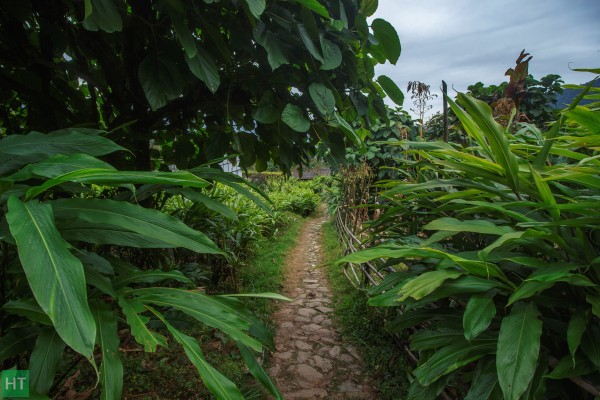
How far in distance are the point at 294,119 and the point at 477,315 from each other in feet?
2.90

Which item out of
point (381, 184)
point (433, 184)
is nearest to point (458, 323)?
point (433, 184)

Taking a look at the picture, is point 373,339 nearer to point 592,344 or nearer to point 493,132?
point 592,344

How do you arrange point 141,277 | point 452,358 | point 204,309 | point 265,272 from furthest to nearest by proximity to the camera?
point 265,272 < point 452,358 < point 141,277 < point 204,309

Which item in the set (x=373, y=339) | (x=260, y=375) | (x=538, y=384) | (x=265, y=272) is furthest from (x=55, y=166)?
(x=265, y=272)

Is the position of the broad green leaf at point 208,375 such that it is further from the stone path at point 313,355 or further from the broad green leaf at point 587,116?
the stone path at point 313,355

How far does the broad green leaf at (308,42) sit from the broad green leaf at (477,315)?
0.95 m

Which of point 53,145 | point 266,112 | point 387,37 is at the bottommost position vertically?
point 53,145

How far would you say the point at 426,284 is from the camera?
1.00m

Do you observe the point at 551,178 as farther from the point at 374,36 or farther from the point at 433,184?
the point at 374,36

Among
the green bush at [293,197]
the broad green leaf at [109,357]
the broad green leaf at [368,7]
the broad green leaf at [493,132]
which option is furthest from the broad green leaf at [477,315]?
the green bush at [293,197]

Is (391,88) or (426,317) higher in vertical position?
(391,88)

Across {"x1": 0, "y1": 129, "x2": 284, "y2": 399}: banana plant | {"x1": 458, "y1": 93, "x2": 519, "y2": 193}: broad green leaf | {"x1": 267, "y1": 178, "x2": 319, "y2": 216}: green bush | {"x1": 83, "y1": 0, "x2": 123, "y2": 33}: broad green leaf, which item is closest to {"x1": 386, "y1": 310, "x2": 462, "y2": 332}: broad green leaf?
{"x1": 458, "y1": 93, "x2": 519, "y2": 193}: broad green leaf

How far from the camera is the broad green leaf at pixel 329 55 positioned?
118 centimetres

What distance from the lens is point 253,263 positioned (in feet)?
14.8
